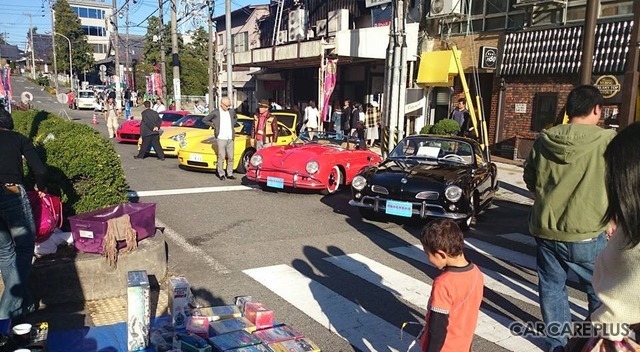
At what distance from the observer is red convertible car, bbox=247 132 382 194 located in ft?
30.1

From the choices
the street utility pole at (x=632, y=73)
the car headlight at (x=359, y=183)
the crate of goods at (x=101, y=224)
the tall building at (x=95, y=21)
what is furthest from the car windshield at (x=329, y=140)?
the tall building at (x=95, y=21)

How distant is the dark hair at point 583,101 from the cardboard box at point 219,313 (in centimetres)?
283

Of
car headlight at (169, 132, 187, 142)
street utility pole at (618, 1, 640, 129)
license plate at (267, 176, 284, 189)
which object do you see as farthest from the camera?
car headlight at (169, 132, 187, 142)

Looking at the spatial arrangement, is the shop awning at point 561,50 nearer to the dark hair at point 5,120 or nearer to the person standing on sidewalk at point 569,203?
the person standing on sidewalk at point 569,203

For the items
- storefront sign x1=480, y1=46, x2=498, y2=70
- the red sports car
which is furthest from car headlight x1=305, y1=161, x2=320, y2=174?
the red sports car

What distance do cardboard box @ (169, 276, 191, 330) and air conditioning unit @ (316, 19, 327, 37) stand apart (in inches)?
839

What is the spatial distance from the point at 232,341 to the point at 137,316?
28.5 inches

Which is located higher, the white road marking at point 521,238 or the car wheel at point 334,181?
the car wheel at point 334,181

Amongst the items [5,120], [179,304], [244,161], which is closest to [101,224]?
[5,120]

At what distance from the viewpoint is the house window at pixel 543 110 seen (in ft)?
46.6

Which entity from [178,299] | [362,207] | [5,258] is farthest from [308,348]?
[362,207]

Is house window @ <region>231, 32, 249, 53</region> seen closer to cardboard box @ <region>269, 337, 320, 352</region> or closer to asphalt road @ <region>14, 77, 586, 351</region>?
asphalt road @ <region>14, 77, 586, 351</region>

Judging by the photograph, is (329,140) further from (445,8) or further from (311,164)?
(445,8)

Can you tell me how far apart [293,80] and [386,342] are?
80.5 ft
